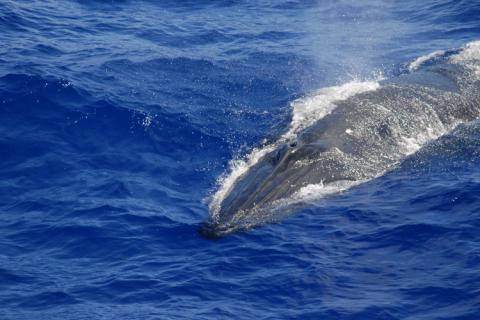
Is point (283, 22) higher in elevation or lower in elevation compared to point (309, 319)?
higher

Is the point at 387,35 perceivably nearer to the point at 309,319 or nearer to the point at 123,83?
the point at 123,83

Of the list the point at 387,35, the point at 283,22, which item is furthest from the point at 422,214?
the point at 283,22

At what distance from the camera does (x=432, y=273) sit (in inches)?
611

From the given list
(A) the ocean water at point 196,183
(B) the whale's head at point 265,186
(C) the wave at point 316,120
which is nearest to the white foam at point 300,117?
(C) the wave at point 316,120

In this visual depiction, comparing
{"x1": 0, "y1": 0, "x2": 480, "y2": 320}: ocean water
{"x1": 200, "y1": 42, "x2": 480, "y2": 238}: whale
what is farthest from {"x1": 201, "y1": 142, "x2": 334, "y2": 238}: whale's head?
{"x1": 0, "y1": 0, "x2": 480, "y2": 320}: ocean water

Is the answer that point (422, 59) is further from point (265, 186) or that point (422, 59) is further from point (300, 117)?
point (265, 186)

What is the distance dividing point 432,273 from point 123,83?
15.2m

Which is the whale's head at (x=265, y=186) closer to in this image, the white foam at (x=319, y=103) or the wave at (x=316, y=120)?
the wave at (x=316, y=120)

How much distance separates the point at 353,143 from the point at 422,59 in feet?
34.9

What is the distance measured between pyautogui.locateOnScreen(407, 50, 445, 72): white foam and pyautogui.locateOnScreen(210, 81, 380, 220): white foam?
2.99 metres

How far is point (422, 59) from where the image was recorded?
100ft

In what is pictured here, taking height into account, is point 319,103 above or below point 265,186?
above

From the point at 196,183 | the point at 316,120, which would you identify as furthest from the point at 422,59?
the point at 196,183

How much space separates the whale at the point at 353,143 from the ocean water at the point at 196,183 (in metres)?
0.49
